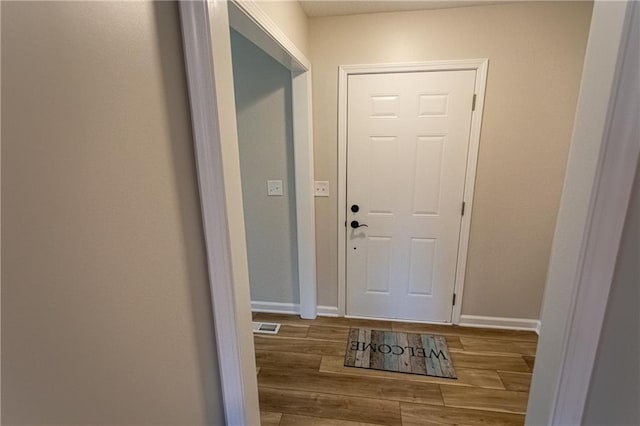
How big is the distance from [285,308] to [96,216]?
2.28m

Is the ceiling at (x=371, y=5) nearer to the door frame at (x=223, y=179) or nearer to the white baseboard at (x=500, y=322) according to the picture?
the door frame at (x=223, y=179)

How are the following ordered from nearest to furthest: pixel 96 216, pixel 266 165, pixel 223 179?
pixel 96 216
pixel 223 179
pixel 266 165

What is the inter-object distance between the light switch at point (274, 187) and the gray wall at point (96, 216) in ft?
4.97

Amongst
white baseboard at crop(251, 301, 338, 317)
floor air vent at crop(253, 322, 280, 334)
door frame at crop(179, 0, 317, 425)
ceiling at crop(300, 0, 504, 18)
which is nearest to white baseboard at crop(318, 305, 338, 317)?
white baseboard at crop(251, 301, 338, 317)

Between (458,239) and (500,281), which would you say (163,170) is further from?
(500,281)

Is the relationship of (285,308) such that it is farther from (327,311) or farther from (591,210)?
(591,210)

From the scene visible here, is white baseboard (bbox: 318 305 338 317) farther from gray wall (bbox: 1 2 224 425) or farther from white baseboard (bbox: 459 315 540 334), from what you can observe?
gray wall (bbox: 1 2 224 425)

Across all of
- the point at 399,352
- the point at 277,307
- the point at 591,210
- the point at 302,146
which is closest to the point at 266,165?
the point at 302,146

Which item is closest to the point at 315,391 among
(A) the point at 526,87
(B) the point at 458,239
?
(B) the point at 458,239

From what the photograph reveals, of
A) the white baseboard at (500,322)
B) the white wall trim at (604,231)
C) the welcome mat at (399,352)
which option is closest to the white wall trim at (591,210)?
the white wall trim at (604,231)

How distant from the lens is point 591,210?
80 centimetres

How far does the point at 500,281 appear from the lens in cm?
235

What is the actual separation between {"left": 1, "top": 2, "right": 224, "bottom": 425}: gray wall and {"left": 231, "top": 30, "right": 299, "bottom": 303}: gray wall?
1492mm

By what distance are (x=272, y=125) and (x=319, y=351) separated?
5.89ft
